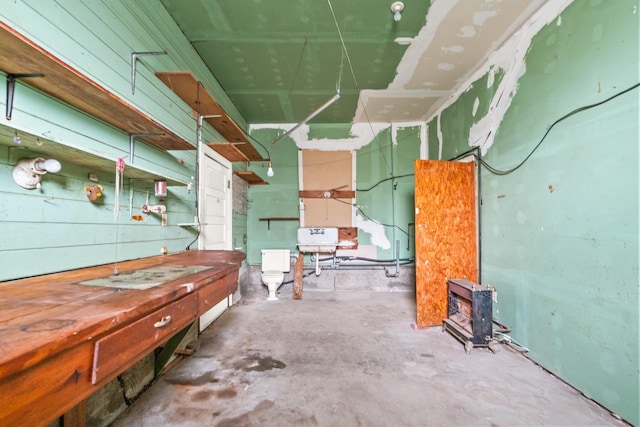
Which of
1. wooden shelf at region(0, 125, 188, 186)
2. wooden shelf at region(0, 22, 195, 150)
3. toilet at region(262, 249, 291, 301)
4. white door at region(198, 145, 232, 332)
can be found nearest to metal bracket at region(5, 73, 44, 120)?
wooden shelf at region(0, 22, 195, 150)

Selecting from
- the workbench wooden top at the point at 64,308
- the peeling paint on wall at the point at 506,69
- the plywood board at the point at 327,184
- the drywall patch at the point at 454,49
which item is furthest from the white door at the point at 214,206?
the peeling paint on wall at the point at 506,69

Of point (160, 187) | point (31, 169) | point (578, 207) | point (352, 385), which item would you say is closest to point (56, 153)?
point (31, 169)

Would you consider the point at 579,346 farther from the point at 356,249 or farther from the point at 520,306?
the point at 356,249

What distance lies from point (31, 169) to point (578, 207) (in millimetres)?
3193

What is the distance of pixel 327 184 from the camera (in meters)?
4.59

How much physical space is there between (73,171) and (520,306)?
3.41m

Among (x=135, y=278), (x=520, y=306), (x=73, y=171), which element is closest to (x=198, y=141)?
(x=73, y=171)

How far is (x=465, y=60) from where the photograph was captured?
9.36ft

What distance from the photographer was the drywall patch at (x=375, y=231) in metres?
4.53

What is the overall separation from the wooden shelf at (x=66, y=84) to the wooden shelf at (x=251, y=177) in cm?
211

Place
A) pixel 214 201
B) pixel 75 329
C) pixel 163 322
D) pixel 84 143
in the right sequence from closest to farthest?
pixel 75 329 < pixel 163 322 < pixel 84 143 < pixel 214 201

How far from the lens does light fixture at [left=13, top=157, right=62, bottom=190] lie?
1152 mm

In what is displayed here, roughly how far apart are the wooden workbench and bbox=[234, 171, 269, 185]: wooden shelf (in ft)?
8.71

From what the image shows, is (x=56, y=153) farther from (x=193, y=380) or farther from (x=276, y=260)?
(x=276, y=260)
